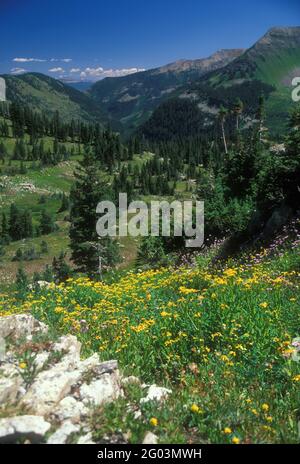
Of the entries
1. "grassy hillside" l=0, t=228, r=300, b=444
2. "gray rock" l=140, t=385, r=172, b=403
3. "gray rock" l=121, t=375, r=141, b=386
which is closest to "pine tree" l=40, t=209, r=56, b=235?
"grassy hillside" l=0, t=228, r=300, b=444

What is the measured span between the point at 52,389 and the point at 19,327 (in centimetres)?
181

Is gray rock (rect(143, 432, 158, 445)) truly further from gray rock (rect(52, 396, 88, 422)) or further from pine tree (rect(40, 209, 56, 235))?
pine tree (rect(40, 209, 56, 235))

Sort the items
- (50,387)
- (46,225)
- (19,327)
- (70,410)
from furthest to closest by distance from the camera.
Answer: (46,225), (19,327), (50,387), (70,410)

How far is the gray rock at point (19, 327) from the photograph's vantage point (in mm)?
6301

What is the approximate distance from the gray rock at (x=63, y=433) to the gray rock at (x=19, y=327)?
2.10 meters

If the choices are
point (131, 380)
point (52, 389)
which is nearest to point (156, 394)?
point (131, 380)

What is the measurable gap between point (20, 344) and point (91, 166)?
132ft

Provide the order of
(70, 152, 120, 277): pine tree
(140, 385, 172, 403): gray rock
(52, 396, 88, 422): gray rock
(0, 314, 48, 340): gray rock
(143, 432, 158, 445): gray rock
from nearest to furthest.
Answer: (143, 432, 158, 445): gray rock, (52, 396, 88, 422): gray rock, (140, 385, 172, 403): gray rock, (0, 314, 48, 340): gray rock, (70, 152, 120, 277): pine tree

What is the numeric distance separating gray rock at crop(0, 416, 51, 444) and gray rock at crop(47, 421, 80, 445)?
0.11 meters

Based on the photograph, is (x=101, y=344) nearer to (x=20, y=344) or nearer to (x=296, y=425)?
(x=20, y=344)

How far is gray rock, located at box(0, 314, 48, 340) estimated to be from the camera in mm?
6301

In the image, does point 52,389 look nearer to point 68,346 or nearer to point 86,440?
point 86,440

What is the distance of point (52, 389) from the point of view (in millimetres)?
4926

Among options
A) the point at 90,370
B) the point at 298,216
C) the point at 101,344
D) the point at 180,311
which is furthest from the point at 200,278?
the point at 298,216
